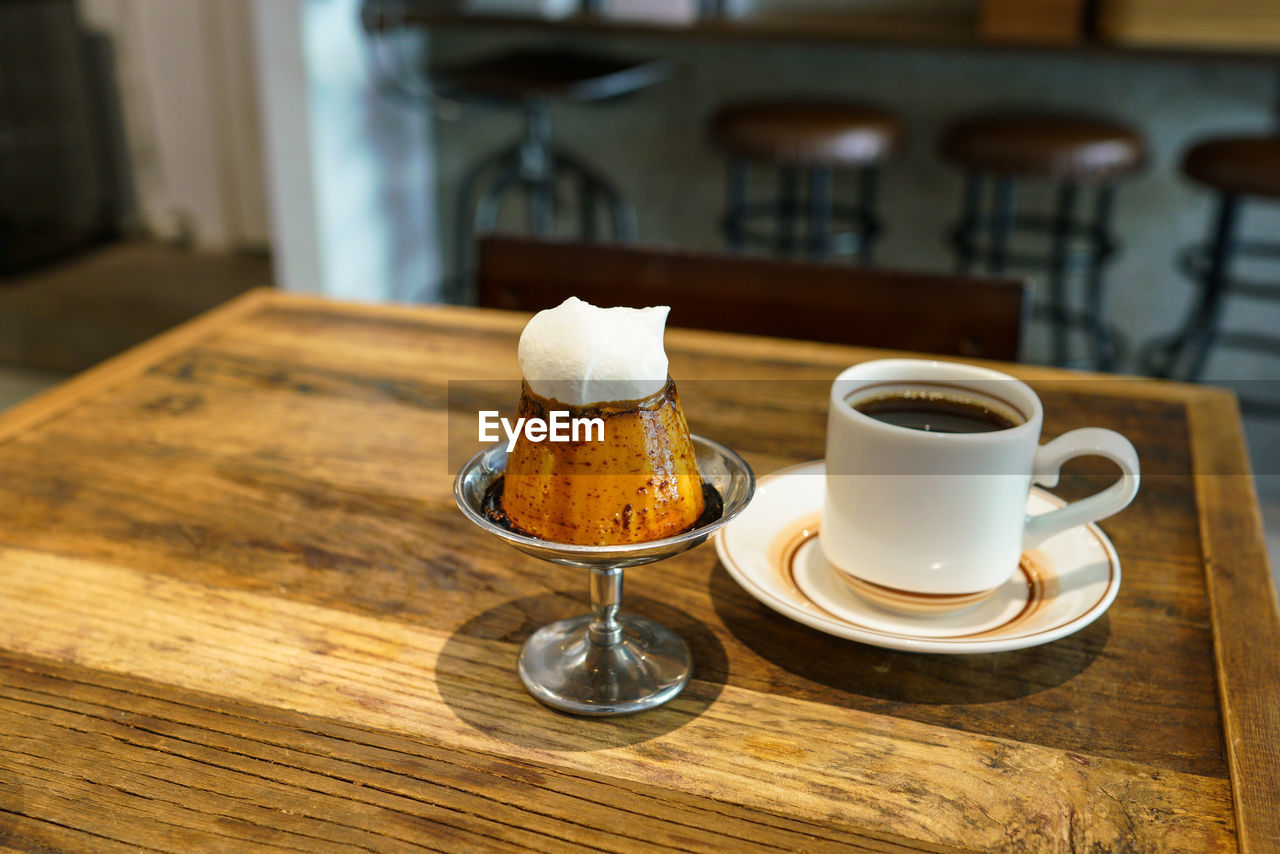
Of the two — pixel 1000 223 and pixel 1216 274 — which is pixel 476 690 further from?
pixel 1216 274

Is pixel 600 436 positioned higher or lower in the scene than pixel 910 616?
higher

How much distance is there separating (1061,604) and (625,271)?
2.39ft

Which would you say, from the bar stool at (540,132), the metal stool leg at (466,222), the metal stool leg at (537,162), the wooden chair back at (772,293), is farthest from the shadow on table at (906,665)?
the metal stool leg at (466,222)

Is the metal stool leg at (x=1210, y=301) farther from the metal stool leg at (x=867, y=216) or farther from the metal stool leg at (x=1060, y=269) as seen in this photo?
the metal stool leg at (x=867, y=216)

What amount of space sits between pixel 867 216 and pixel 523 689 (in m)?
2.03

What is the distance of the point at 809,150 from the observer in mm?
2197

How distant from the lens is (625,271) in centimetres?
127

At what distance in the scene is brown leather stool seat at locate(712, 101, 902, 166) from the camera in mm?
2199

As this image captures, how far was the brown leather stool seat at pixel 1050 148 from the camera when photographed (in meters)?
2.12

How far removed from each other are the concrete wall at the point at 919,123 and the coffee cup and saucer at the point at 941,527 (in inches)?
74.4

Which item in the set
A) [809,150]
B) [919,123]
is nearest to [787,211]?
[809,150]

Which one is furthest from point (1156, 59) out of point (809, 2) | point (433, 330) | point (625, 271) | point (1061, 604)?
point (1061, 604)

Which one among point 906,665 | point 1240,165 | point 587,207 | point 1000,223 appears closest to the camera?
point 906,665

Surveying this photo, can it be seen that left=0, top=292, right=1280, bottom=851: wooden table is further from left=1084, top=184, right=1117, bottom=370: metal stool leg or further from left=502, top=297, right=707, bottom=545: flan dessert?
left=1084, top=184, right=1117, bottom=370: metal stool leg
